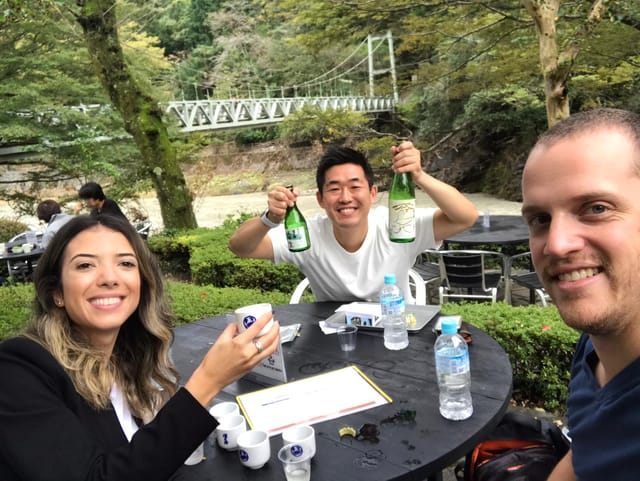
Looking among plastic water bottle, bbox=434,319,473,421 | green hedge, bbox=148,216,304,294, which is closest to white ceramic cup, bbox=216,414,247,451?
plastic water bottle, bbox=434,319,473,421

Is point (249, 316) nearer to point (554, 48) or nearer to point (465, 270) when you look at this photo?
point (465, 270)

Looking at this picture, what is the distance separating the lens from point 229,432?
1263 mm

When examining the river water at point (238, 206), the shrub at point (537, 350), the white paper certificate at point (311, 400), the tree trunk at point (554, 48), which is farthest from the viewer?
the river water at point (238, 206)

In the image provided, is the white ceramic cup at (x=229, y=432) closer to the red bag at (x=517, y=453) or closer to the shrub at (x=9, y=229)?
the red bag at (x=517, y=453)

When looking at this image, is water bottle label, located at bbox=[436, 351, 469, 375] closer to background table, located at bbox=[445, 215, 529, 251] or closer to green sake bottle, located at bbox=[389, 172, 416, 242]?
green sake bottle, located at bbox=[389, 172, 416, 242]

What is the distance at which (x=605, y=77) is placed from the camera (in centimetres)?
836

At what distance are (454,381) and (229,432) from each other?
639 mm

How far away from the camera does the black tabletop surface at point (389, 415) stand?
117 centimetres

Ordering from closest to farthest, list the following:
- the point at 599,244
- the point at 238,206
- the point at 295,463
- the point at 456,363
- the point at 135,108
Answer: the point at 599,244
the point at 295,463
the point at 456,363
the point at 135,108
the point at 238,206

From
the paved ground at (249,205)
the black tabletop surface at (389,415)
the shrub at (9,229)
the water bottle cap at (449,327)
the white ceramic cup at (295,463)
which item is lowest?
the paved ground at (249,205)

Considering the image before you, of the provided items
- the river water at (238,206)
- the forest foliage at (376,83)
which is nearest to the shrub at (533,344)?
the forest foliage at (376,83)

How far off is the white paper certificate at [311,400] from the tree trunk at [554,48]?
4495 millimetres

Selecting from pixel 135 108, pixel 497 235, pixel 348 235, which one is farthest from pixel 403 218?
pixel 135 108

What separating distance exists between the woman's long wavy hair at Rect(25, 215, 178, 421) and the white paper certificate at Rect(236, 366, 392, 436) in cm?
28
